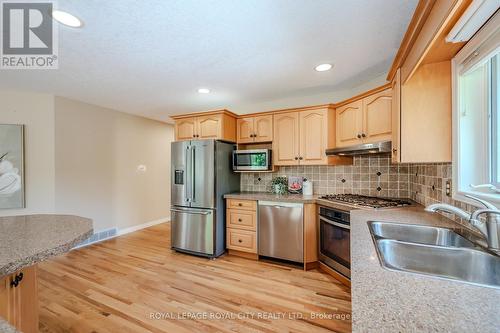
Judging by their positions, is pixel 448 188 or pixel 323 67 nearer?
pixel 448 188

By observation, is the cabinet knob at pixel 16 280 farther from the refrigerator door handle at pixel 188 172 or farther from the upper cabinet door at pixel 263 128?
the upper cabinet door at pixel 263 128

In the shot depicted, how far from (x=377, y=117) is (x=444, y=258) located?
1.58 metres

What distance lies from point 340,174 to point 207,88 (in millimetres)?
2176

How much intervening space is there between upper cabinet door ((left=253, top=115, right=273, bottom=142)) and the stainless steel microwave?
0.73 feet

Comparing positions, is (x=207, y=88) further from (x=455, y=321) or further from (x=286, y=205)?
(x=455, y=321)

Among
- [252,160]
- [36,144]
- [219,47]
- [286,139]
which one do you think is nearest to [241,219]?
[252,160]

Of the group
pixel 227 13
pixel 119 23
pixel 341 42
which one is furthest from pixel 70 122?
pixel 341 42

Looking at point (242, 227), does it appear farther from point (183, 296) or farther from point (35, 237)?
point (35, 237)

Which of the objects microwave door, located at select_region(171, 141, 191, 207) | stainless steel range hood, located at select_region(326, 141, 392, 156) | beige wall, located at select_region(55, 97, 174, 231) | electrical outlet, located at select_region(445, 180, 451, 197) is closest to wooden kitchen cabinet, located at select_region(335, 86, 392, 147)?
stainless steel range hood, located at select_region(326, 141, 392, 156)

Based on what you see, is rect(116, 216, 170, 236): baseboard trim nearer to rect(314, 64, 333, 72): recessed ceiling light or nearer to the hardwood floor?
the hardwood floor

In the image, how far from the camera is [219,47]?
1.95m

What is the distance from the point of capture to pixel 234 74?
2512 millimetres

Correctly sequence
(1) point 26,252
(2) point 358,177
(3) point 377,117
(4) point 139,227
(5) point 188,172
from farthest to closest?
1. (4) point 139,227
2. (5) point 188,172
3. (2) point 358,177
4. (3) point 377,117
5. (1) point 26,252

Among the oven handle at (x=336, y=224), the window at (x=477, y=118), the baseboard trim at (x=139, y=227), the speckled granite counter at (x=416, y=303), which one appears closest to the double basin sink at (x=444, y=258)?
the speckled granite counter at (x=416, y=303)
